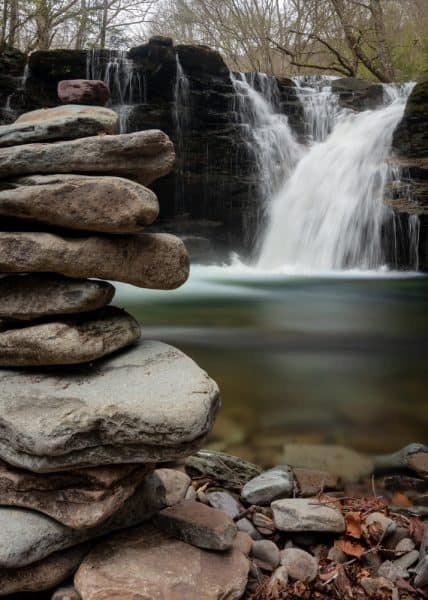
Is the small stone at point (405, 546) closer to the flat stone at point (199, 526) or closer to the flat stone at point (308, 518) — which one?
the flat stone at point (308, 518)

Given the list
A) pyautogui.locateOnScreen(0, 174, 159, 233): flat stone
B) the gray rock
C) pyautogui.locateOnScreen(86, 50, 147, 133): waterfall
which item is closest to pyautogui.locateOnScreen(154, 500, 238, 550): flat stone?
the gray rock

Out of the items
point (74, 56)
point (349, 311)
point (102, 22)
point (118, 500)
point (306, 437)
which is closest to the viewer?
point (118, 500)

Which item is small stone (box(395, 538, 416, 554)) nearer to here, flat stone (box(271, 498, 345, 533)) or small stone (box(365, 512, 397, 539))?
small stone (box(365, 512, 397, 539))

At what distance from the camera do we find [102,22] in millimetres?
20828

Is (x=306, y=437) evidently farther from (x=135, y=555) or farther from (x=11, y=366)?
(x=11, y=366)

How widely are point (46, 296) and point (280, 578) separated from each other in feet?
5.32

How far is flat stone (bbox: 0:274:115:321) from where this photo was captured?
95.7 inches

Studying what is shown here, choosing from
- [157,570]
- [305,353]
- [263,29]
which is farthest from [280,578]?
[263,29]

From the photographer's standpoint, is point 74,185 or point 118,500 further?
point 74,185

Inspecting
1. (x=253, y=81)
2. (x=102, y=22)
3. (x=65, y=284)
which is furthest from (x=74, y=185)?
(x=102, y=22)

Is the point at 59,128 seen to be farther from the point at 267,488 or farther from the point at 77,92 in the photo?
the point at 267,488

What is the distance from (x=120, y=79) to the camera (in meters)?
13.3

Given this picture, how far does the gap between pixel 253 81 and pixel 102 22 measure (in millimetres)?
9560

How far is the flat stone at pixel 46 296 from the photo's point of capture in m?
2.43
